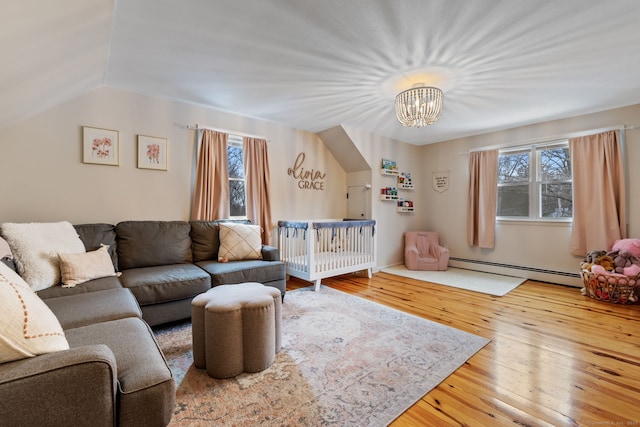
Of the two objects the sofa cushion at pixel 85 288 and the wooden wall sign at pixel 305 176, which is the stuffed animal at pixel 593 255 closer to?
the wooden wall sign at pixel 305 176

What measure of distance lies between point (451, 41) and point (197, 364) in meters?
2.80

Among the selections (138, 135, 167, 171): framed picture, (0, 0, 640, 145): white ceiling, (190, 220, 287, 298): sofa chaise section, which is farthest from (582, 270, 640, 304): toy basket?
(138, 135, 167, 171): framed picture

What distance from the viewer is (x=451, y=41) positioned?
6.44 ft

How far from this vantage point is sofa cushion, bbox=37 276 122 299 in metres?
1.82

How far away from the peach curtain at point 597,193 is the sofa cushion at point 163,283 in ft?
14.9

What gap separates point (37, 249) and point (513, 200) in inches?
219

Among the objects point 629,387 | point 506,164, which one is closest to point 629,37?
point 629,387

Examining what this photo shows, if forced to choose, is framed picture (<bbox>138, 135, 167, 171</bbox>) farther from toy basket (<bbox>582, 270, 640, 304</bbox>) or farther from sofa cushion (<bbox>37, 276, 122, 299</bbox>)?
toy basket (<bbox>582, 270, 640, 304</bbox>)

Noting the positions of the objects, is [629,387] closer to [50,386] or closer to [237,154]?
[50,386]

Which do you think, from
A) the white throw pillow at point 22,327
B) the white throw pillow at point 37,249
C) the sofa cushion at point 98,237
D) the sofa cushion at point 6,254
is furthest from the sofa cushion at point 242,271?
the white throw pillow at point 22,327

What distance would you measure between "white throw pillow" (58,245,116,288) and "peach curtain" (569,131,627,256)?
17.3 ft

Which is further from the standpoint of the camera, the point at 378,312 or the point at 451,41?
the point at 378,312

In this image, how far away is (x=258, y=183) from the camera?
3637 millimetres

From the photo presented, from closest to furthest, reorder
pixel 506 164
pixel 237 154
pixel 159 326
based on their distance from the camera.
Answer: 1. pixel 159 326
2. pixel 237 154
3. pixel 506 164
